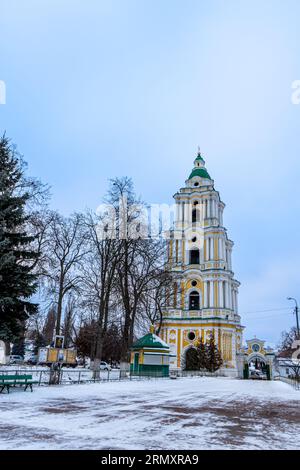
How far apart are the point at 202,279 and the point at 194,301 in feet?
12.0

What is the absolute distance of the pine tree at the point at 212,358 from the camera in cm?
4575

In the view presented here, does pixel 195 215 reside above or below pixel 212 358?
above

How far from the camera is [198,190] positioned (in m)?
58.7

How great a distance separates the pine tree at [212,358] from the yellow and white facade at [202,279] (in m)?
2.85

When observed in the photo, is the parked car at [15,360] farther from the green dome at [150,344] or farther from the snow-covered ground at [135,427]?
the snow-covered ground at [135,427]

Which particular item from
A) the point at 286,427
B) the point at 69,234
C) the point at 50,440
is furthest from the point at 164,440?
the point at 69,234

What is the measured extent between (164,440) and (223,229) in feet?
164

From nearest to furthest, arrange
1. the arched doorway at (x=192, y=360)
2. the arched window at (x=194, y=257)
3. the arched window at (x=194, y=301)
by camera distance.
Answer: the arched doorway at (x=192, y=360)
the arched window at (x=194, y=301)
the arched window at (x=194, y=257)

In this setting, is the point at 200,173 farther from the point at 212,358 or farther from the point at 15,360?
the point at 15,360

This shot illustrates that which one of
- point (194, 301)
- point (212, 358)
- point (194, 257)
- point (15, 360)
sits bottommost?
point (15, 360)

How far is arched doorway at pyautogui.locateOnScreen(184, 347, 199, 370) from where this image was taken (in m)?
47.0

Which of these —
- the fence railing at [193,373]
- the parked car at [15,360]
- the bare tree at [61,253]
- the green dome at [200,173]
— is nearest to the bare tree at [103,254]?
the bare tree at [61,253]

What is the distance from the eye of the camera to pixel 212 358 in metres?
45.9

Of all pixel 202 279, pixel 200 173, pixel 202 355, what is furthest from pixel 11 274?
pixel 200 173
